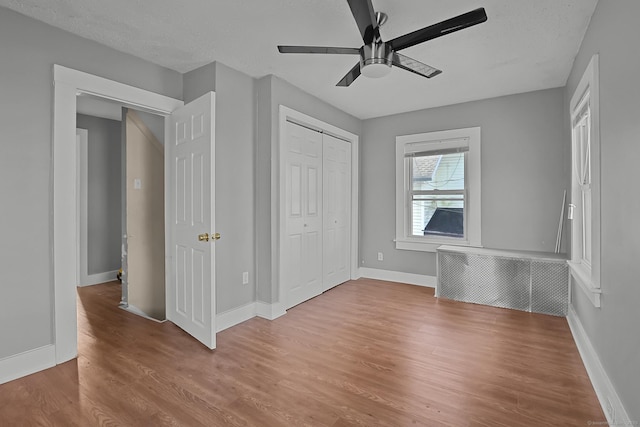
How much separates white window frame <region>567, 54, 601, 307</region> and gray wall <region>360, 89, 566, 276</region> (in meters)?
0.62

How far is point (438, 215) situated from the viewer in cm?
458

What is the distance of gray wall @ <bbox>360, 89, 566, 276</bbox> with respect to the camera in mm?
3799

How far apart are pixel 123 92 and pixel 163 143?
0.72m

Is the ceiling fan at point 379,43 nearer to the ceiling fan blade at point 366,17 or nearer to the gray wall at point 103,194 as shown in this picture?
the ceiling fan blade at point 366,17

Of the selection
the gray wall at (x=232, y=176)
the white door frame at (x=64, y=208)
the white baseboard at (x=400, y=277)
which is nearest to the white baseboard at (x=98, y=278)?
the white door frame at (x=64, y=208)

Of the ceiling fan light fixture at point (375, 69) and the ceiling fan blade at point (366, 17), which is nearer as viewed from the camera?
the ceiling fan blade at point (366, 17)

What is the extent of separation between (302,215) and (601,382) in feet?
9.53

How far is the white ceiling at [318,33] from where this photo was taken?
217cm

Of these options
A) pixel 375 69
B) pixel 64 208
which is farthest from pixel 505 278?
pixel 64 208

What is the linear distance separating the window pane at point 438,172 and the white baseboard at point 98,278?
4.80m

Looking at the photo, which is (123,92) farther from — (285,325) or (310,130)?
(285,325)

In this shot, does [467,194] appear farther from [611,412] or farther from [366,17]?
[366,17]

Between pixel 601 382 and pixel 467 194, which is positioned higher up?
pixel 467 194

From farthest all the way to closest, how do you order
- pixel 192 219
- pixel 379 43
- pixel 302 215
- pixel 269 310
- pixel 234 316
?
pixel 302 215 < pixel 269 310 < pixel 234 316 < pixel 192 219 < pixel 379 43
